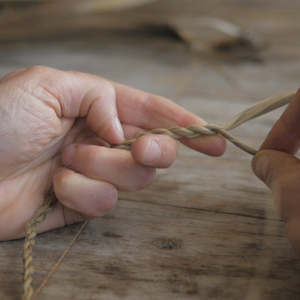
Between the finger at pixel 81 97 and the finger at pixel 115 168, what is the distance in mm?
57

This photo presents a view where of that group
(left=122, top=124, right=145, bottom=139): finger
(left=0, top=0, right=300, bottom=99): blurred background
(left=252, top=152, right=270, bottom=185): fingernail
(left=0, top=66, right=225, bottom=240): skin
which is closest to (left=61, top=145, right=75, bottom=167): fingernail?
(left=0, top=66, right=225, bottom=240): skin

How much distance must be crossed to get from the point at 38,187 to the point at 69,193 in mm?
95

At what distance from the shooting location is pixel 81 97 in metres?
0.65

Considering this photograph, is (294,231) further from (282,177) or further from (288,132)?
(288,132)

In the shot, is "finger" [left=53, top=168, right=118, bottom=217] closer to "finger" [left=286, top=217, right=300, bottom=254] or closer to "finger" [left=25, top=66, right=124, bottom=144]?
"finger" [left=25, top=66, right=124, bottom=144]

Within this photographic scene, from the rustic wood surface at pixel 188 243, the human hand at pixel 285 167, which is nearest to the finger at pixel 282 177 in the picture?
the human hand at pixel 285 167

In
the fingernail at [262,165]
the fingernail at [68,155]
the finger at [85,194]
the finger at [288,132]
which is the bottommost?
the finger at [85,194]

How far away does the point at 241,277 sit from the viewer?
0.52 metres

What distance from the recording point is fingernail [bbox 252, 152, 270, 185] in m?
0.53

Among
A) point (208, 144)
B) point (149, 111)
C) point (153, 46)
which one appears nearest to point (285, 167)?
point (208, 144)

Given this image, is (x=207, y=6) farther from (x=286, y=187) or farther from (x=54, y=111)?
(x=286, y=187)

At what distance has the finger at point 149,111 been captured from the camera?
0.64 metres

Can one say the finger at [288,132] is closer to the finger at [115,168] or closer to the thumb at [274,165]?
the thumb at [274,165]

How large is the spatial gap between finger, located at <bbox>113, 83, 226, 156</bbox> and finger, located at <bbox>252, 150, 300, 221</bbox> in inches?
4.8
